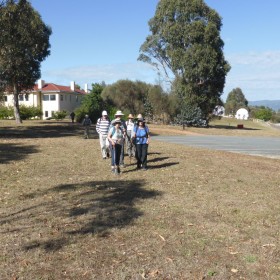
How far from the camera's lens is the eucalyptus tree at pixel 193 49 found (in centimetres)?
4634

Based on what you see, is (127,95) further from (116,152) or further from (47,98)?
(116,152)

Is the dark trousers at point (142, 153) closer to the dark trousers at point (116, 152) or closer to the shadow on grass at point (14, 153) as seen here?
the dark trousers at point (116, 152)

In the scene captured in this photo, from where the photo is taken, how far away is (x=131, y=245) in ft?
18.0

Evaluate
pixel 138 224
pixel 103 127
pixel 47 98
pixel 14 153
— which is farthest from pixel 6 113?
pixel 138 224

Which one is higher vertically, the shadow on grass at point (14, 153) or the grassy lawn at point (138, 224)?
the shadow on grass at point (14, 153)

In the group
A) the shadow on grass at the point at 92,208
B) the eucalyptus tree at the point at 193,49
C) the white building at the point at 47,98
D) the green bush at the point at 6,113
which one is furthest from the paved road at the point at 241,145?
the white building at the point at 47,98

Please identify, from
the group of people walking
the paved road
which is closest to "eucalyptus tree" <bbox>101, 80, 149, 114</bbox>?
the paved road

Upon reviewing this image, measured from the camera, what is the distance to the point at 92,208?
24.0 feet

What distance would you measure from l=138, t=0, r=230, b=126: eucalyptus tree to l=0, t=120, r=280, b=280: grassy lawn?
36159mm

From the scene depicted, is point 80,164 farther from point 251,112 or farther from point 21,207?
point 251,112

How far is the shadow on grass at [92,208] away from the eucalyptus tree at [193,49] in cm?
3825

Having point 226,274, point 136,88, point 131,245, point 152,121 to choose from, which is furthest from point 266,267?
point 136,88

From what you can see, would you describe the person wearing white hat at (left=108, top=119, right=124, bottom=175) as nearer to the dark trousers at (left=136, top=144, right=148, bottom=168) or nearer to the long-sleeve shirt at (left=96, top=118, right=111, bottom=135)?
the dark trousers at (left=136, top=144, right=148, bottom=168)

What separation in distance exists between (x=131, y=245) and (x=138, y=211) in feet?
5.59
